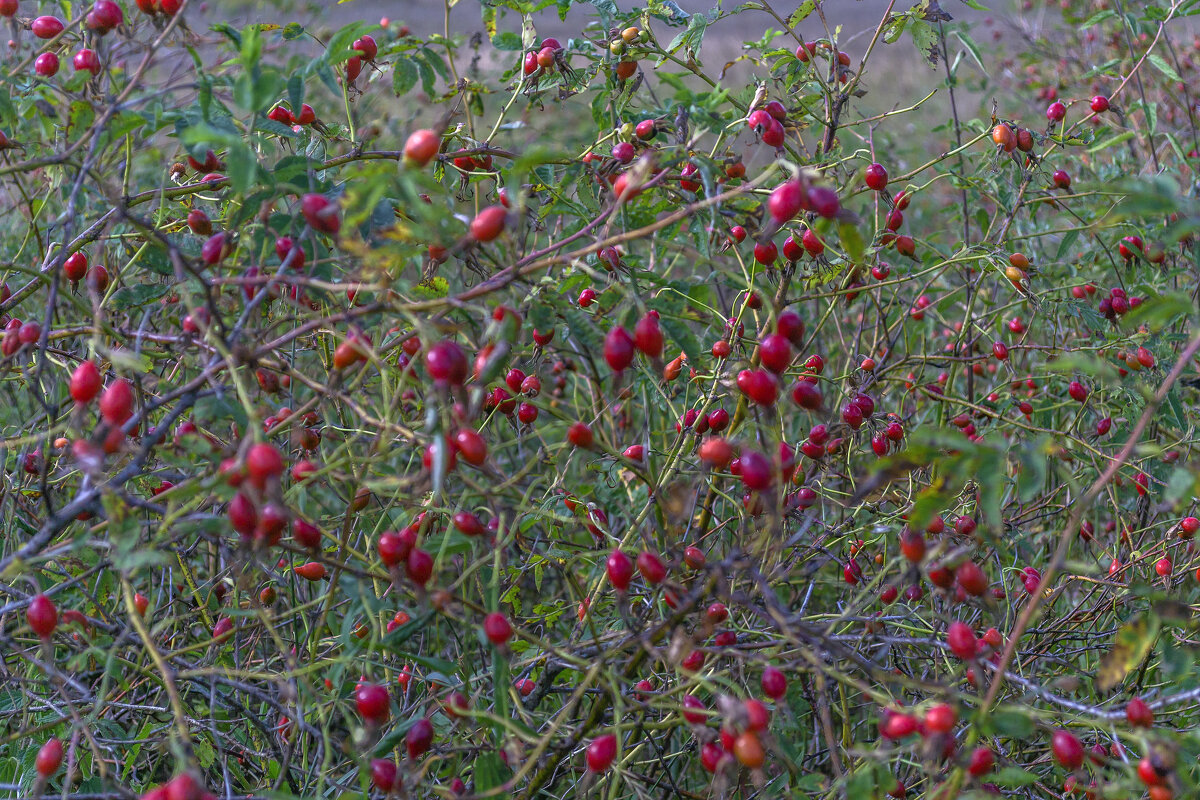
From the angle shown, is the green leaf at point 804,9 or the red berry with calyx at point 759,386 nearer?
the red berry with calyx at point 759,386

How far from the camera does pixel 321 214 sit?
39.6 inches

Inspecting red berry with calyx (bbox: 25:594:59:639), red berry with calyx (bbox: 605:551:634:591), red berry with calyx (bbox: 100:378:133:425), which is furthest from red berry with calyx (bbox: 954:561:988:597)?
red berry with calyx (bbox: 25:594:59:639)

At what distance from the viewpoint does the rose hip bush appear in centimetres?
98

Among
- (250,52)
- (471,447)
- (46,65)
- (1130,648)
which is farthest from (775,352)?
(46,65)

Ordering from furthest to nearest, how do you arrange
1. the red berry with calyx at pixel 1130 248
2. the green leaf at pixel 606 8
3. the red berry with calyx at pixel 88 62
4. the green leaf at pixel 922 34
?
the red berry with calyx at pixel 1130 248
the green leaf at pixel 922 34
the green leaf at pixel 606 8
the red berry with calyx at pixel 88 62

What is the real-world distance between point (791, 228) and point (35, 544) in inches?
45.0

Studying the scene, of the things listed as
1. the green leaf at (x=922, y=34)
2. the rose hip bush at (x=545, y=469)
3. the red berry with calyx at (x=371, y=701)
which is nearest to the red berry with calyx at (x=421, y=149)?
the rose hip bush at (x=545, y=469)

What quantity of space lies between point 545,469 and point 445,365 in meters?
1.18

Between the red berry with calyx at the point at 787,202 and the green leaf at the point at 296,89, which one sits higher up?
the red berry with calyx at the point at 787,202

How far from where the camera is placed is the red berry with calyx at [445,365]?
0.89 m

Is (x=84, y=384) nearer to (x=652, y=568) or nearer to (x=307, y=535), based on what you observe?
(x=307, y=535)

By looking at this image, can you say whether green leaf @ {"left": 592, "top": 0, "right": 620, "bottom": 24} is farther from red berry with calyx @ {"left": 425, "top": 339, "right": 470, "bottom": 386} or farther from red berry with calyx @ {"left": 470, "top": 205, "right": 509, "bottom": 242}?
red berry with calyx @ {"left": 425, "top": 339, "right": 470, "bottom": 386}

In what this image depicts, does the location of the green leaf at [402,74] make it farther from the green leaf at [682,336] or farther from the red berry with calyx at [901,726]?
the red berry with calyx at [901,726]

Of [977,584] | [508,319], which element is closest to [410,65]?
[508,319]
